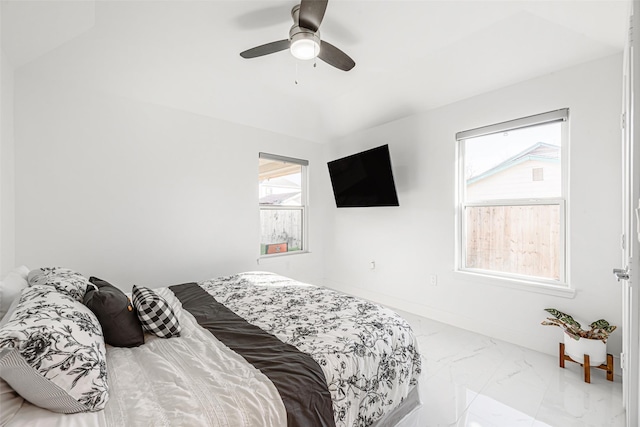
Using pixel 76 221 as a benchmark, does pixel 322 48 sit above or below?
above

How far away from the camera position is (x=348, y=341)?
1363mm

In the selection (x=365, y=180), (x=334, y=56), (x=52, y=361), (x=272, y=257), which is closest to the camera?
(x=52, y=361)

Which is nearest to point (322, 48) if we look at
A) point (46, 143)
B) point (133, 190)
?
point (133, 190)

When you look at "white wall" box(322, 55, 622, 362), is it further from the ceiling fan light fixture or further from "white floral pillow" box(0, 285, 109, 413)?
"white floral pillow" box(0, 285, 109, 413)

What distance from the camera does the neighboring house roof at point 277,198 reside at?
3869 millimetres

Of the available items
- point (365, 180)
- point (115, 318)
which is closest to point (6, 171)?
point (115, 318)

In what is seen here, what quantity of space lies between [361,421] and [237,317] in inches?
34.4

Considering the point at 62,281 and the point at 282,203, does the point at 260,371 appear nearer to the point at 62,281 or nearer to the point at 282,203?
the point at 62,281

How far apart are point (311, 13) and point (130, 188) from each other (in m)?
2.31

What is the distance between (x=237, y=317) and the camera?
1702 mm

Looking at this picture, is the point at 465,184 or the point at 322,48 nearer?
the point at 322,48

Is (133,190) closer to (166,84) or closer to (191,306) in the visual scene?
(166,84)

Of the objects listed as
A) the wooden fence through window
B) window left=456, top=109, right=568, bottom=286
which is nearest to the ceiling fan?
window left=456, top=109, right=568, bottom=286

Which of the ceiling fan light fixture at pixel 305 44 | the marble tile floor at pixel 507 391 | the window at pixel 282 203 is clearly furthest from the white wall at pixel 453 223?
the ceiling fan light fixture at pixel 305 44
